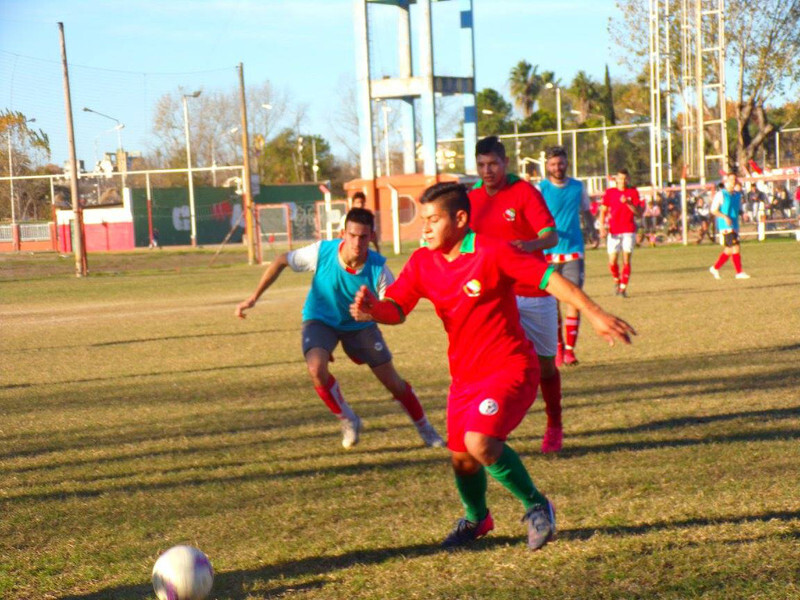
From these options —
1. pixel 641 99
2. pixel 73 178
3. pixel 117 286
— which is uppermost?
pixel 641 99

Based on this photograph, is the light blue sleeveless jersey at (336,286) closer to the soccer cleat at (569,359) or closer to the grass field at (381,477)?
the grass field at (381,477)

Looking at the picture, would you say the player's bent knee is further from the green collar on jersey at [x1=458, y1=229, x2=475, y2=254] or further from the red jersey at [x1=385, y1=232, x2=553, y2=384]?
the green collar on jersey at [x1=458, y1=229, x2=475, y2=254]

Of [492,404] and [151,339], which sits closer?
[492,404]

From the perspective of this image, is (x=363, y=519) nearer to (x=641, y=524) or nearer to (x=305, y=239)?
→ (x=641, y=524)

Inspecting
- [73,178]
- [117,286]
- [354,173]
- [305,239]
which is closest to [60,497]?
[117,286]

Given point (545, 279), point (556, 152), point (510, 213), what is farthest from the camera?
point (556, 152)

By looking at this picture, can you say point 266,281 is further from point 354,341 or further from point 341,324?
point 354,341

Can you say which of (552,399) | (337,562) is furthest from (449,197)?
(552,399)

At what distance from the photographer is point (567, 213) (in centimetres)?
1046

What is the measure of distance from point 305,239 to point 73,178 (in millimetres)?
15132

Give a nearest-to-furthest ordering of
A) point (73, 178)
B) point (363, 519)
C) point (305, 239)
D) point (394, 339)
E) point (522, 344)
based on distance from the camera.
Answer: point (522, 344), point (363, 519), point (394, 339), point (73, 178), point (305, 239)

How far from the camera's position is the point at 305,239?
47.0m

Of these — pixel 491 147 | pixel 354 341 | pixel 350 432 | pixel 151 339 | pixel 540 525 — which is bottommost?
pixel 151 339

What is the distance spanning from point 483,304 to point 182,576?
175 centimetres
